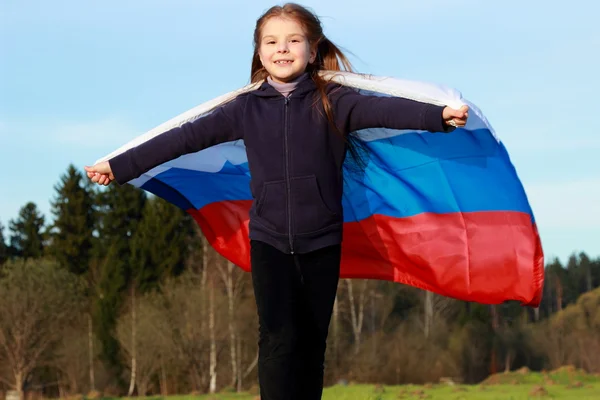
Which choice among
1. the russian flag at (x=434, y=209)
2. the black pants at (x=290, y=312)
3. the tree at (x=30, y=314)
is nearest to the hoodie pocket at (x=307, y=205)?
the black pants at (x=290, y=312)

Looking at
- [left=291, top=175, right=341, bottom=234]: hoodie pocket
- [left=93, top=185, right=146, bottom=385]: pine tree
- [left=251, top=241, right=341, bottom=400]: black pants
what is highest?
[left=93, top=185, right=146, bottom=385]: pine tree

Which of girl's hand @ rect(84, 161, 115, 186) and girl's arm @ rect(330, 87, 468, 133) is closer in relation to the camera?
girl's arm @ rect(330, 87, 468, 133)

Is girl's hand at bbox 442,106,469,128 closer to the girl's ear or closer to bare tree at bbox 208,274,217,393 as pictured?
the girl's ear

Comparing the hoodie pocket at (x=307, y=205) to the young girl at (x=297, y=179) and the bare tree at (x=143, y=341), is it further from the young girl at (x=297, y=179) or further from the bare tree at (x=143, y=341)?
the bare tree at (x=143, y=341)

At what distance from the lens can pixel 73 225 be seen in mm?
56812

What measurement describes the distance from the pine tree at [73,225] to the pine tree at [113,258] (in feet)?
3.46

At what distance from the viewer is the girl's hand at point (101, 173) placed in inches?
206

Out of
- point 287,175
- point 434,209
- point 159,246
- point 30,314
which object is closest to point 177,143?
point 287,175

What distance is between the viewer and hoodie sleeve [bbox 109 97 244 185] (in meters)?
5.06

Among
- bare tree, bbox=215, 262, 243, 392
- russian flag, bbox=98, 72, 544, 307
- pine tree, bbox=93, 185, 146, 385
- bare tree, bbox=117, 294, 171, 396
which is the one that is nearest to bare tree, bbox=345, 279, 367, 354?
→ bare tree, bbox=215, 262, 243, 392

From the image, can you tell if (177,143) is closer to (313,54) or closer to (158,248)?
(313,54)

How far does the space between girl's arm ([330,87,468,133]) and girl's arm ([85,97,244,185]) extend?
0.60 m

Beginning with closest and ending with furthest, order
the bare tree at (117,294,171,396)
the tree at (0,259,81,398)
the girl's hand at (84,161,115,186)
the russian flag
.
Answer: the girl's hand at (84,161,115,186)
the russian flag
the bare tree at (117,294,171,396)
the tree at (0,259,81,398)

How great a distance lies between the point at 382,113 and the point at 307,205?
2.04 feet
